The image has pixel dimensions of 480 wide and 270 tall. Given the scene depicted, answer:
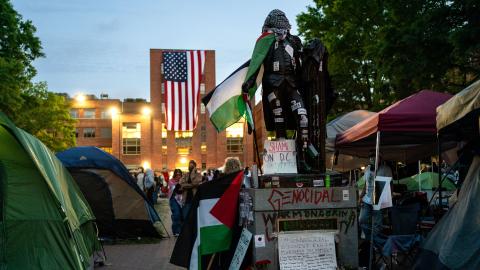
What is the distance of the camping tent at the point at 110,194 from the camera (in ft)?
41.0

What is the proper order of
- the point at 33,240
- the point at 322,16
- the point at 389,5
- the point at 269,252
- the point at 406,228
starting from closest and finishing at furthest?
the point at 269,252
the point at 33,240
the point at 406,228
the point at 389,5
the point at 322,16

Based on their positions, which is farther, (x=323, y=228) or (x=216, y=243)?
(x=216, y=243)

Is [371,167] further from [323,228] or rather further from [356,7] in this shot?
[356,7]

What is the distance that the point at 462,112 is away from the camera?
676 cm

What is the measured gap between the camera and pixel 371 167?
32.3 feet

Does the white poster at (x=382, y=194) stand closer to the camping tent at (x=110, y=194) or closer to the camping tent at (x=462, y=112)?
the camping tent at (x=462, y=112)

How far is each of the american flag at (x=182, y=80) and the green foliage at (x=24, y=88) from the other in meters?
9.30

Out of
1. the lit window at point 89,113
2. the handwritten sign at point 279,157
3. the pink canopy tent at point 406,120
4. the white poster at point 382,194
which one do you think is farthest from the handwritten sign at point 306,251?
the lit window at point 89,113

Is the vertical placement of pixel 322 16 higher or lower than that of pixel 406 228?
higher

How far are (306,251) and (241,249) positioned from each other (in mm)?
794

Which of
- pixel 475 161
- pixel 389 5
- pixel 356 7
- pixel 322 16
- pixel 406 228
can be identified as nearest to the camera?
pixel 475 161

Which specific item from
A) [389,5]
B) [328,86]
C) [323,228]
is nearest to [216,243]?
[323,228]

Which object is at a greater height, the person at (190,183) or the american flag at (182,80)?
the american flag at (182,80)

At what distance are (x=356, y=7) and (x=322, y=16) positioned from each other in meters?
2.83
